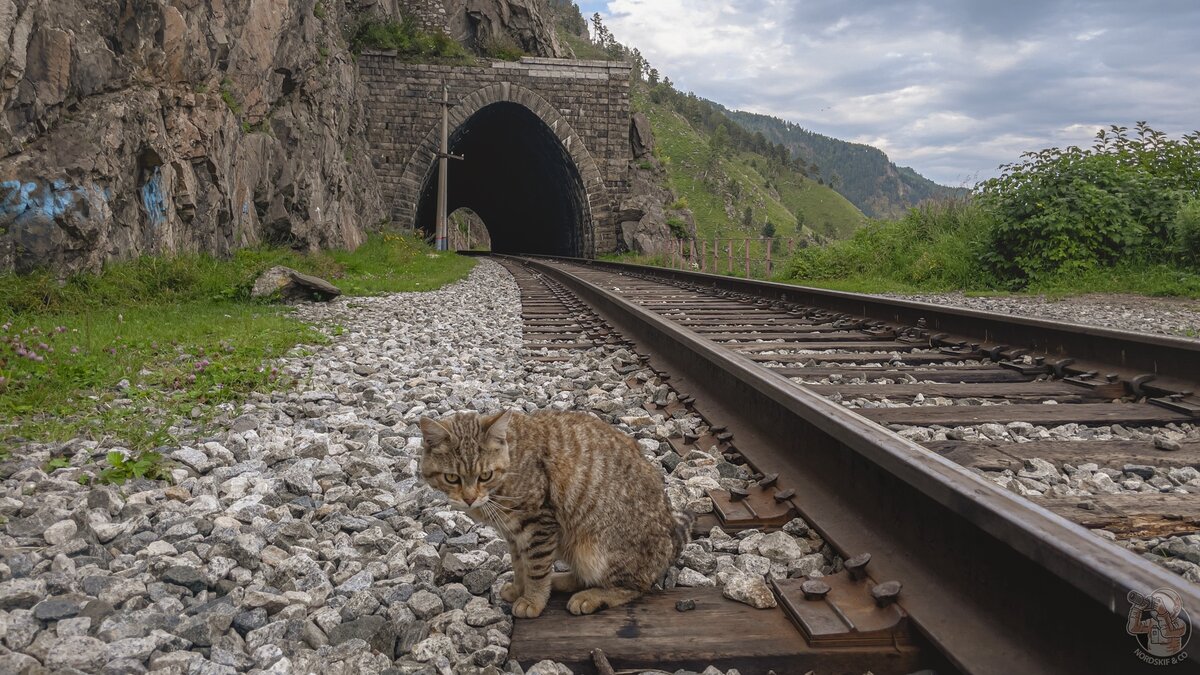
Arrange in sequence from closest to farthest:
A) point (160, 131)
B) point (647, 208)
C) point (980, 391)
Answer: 1. point (980, 391)
2. point (160, 131)
3. point (647, 208)

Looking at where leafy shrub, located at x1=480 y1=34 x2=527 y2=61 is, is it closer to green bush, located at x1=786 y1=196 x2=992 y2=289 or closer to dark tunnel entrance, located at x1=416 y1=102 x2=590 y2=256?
dark tunnel entrance, located at x1=416 y1=102 x2=590 y2=256

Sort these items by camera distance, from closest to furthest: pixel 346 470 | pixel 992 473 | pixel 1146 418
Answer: pixel 992 473
pixel 346 470
pixel 1146 418

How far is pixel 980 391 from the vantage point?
14.4ft

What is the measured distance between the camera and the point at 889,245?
54.7ft

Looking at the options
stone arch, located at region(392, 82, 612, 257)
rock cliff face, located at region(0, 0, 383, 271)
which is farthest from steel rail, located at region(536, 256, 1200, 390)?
stone arch, located at region(392, 82, 612, 257)

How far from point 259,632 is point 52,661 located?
1.48 feet

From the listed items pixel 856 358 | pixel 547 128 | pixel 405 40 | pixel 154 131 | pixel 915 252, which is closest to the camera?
pixel 856 358

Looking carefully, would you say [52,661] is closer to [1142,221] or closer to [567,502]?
[567,502]

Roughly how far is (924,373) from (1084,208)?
9962 mm

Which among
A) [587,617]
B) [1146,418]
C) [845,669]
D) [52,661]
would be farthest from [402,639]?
[1146,418]

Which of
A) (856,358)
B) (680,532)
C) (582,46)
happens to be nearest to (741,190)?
(582,46)

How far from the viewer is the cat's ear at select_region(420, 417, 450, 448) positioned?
2.29 meters

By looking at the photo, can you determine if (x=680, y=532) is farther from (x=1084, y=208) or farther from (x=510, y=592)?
(x=1084, y=208)

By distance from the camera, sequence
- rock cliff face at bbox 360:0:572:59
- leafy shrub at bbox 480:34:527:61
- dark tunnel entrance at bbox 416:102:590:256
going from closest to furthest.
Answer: dark tunnel entrance at bbox 416:102:590:256 → leafy shrub at bbox 480:34:527:61 → rock cliff face at bbox 360:0:572:59
